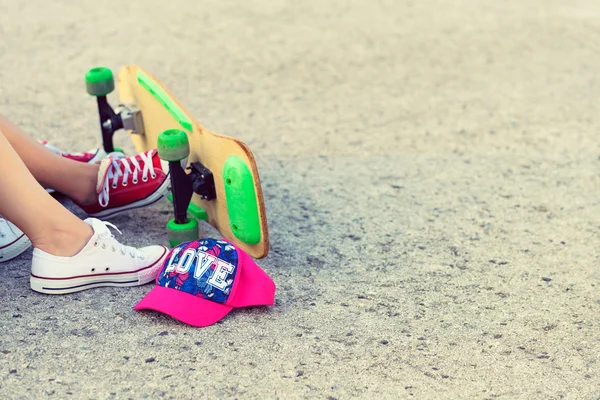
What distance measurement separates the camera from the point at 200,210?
2490 millimetres

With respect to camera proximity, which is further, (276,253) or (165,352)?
(276,253)

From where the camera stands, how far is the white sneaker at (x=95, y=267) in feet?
6.72

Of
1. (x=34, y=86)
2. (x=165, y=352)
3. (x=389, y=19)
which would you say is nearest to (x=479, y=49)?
(x=389, y=19)

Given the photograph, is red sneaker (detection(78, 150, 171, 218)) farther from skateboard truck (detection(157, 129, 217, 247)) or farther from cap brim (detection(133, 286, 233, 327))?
cap brim (detection(133, 286, 233, 327))

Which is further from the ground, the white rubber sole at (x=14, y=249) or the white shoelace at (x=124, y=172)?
the white shoelace at (x=124, y=172)

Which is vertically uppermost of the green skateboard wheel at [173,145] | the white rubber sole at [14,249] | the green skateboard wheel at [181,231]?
the green skateboard wheel at [173,145]

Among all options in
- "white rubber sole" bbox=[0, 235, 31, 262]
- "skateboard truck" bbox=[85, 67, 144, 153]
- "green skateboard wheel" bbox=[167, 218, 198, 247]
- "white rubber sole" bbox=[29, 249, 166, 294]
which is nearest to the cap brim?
"white rubber sole" bbox=[29, 249, 166, 294]

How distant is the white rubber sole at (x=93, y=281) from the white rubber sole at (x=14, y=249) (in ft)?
0.58

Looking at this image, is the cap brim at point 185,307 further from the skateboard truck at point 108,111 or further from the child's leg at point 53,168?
the skateboard truck at point 108,111

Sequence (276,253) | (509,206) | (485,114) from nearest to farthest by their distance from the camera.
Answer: (276,253), (509,206), (485,114)

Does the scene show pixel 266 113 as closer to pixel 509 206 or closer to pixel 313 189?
pixel 313 189

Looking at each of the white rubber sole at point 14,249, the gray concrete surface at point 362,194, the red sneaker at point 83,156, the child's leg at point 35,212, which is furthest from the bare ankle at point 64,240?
the red sneaker at point 83,156

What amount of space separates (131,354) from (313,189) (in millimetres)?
1173

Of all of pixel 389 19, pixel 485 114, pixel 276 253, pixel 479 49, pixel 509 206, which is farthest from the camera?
pixel 389 19
